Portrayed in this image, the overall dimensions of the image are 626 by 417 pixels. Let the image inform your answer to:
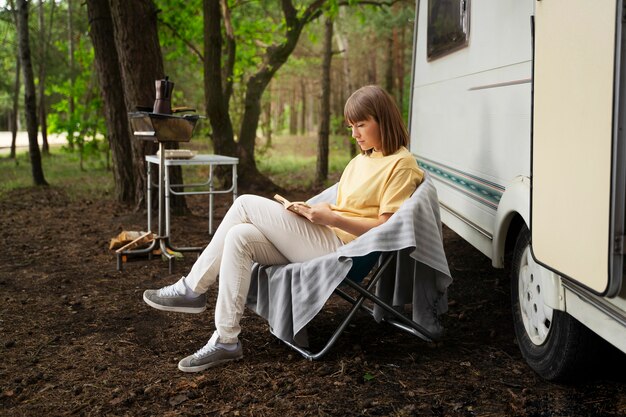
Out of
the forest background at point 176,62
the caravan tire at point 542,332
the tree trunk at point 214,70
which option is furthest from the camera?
the tree trunk at point 214,70

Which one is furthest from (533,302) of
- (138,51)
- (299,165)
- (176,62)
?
(176,62)

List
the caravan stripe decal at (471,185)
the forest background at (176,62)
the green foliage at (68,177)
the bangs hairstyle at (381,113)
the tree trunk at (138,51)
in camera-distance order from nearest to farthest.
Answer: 1. the bangs hairstyle at (381,113)
2. the caravan stripe decal at (471,185)
3. the tree trunk at (138,51)
4. the forest background at (176,62)
5. the green foliage at (68,177)

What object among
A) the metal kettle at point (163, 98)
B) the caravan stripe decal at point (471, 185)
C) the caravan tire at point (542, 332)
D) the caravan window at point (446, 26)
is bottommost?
the caravan tire at point (542, 332)

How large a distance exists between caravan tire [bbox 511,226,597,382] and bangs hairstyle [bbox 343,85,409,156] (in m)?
0.74

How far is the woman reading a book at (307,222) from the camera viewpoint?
10.0ft

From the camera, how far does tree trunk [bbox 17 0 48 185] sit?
969cm

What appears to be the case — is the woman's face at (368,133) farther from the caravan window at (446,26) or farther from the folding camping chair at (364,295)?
the caravan window at (446,26)

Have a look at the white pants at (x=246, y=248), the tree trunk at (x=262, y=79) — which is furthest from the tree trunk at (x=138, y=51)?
the white pants at (x=246, y=248)

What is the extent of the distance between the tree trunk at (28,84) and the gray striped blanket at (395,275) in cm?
785

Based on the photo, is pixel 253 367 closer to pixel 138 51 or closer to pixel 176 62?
pixel 138 51

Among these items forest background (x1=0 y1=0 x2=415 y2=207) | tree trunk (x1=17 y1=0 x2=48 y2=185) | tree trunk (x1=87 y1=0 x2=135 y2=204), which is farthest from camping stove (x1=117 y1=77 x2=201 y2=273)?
tree trunk (x1=17 y1=0 x2=48 y2=185)

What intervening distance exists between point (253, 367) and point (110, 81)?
224 inches

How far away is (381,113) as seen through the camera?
317 centimetres

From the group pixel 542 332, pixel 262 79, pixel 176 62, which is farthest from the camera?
pixel 176 62
